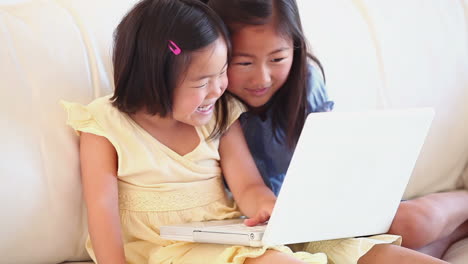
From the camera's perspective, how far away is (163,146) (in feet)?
4.68

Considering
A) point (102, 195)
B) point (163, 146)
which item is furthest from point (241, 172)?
point (102, 195)

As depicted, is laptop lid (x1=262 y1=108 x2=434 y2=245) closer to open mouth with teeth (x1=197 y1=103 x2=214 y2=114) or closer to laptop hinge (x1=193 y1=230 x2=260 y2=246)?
laptop hinge (x1=193 y1=230 x2=260 y2=246)

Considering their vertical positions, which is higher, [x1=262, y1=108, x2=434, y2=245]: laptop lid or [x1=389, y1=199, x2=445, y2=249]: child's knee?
[x1=262, y1=108, x2=434, y2=245]: laptop lid

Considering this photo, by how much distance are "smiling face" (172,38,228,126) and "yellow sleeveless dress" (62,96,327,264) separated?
3.2 inches

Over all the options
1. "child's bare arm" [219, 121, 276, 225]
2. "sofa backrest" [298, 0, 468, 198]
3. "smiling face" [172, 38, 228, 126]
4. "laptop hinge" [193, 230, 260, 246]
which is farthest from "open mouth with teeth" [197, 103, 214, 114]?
"sofa backrest" [298, 0, 468, 198]

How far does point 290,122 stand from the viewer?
60.7 inches

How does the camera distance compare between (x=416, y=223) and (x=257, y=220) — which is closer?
(x=257, y=220)

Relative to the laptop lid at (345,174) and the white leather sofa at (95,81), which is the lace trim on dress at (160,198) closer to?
the white leather sofa at (95,81)

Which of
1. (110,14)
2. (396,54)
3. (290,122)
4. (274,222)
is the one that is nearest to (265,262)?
(274,222)

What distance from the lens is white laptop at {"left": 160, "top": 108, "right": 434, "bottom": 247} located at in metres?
1.19

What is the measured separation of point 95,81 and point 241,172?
31 centimetres

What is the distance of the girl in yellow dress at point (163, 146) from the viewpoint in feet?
4.36

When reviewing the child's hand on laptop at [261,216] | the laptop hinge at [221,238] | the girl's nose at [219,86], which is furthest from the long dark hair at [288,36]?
the laptop hinge at [221,238]

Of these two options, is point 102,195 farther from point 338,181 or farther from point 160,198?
point 338,181
